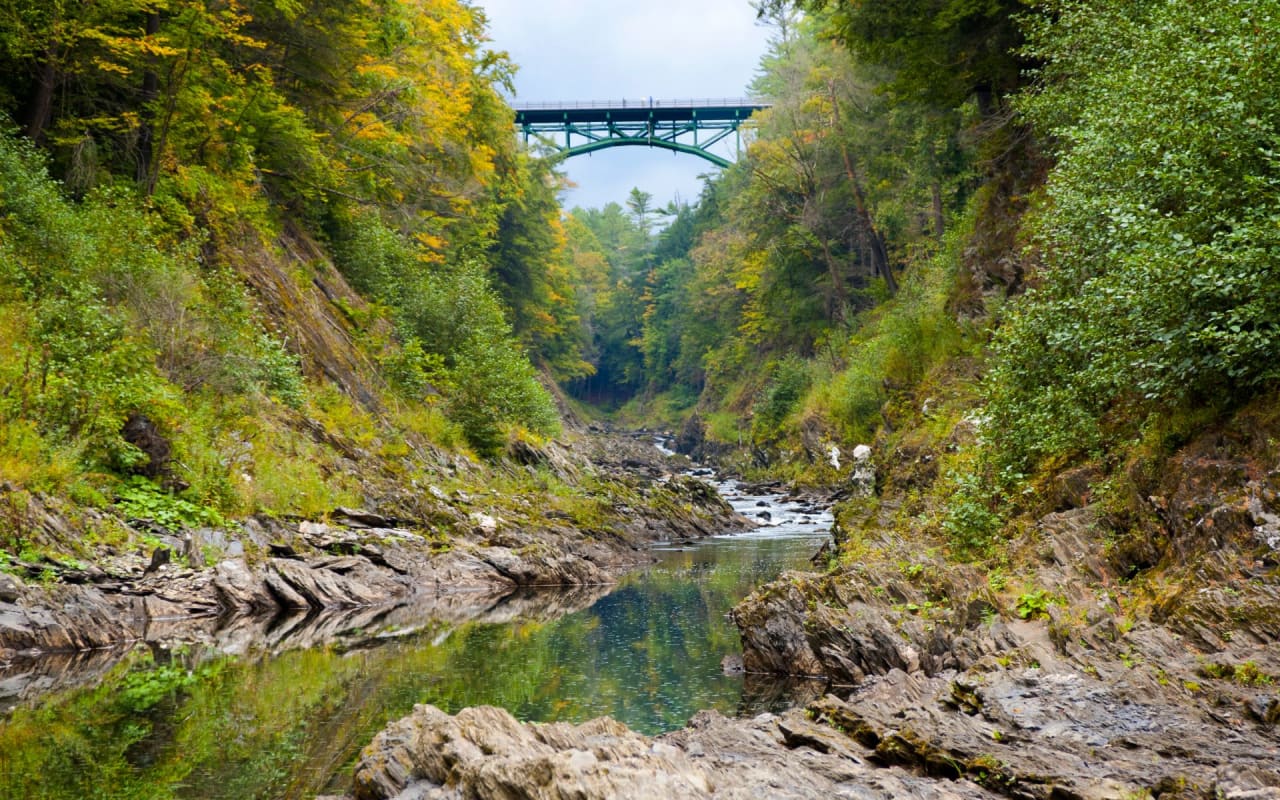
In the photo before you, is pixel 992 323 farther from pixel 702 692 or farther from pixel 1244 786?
pixel 1244 786

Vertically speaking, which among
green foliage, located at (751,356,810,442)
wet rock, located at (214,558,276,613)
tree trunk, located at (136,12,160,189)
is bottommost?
green foliage, located at (751,356,810,442)

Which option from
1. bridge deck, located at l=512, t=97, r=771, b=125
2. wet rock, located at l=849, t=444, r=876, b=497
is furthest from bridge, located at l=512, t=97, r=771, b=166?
wet rock, located at l=849, t=444, r=876, b=497

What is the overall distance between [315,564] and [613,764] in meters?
11.8

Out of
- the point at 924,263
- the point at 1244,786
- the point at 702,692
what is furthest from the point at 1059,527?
the point at 924,263

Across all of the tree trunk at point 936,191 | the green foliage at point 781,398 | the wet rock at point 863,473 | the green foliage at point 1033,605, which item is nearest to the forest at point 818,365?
the green foliage at point 1033,605

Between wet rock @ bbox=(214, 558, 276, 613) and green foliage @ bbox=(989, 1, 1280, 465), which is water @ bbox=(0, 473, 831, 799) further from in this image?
green foliage @ bbox=(989, 1, 1280, 465)

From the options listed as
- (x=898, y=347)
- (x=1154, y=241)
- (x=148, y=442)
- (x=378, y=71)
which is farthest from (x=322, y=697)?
(x=378, y=71)

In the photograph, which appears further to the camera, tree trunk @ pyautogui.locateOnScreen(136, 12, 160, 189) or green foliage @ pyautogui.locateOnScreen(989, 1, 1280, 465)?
tree trunk @ pyautogui.locateOnScreen(136, 12, 160, 189)

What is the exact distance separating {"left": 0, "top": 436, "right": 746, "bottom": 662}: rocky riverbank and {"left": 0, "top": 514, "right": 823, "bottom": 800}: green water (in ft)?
4.09

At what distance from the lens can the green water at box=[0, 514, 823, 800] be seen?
6926mm

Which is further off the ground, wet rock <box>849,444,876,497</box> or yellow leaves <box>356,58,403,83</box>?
yellow leaves <box>356,58,403,83</box>

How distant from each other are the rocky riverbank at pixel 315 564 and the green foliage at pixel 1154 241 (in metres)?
10.1

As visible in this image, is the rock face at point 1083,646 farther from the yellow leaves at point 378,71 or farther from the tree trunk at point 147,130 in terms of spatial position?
the yellow leaves at point 378,71

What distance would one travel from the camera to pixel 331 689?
9.66 metres
